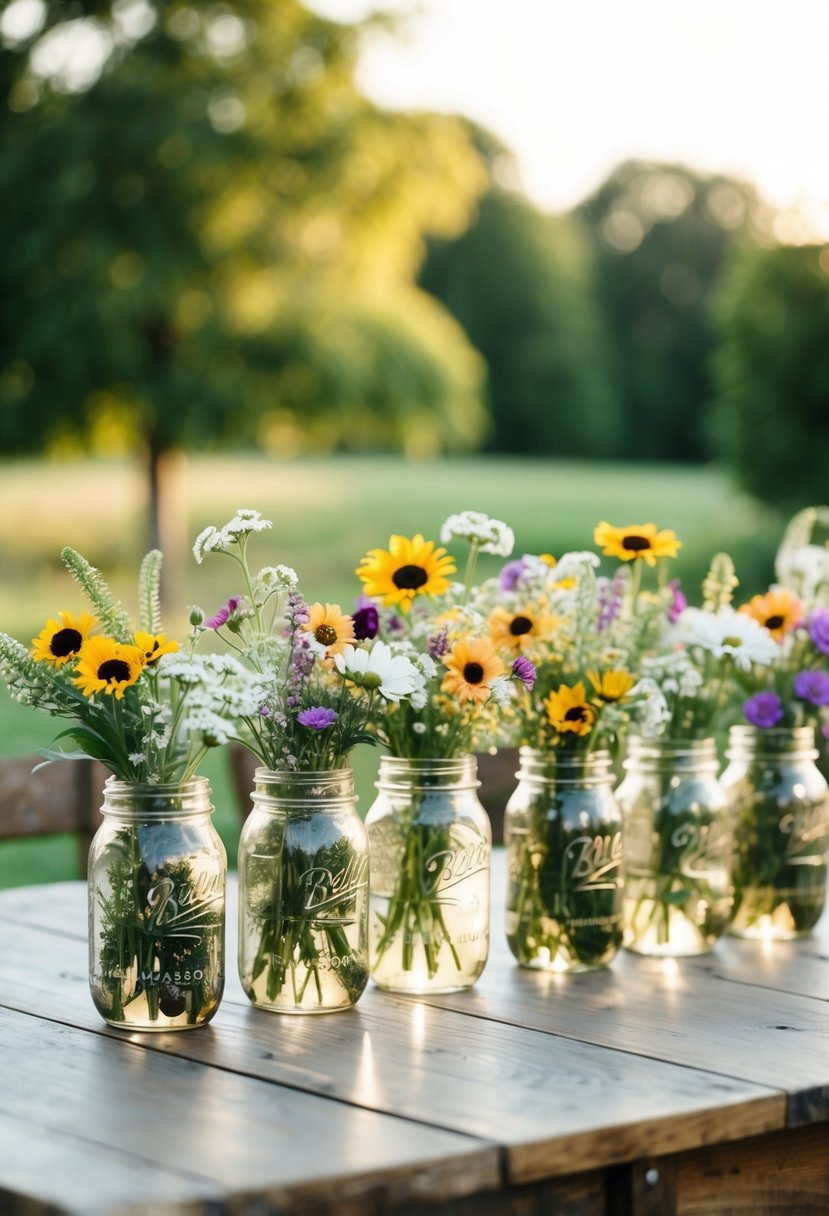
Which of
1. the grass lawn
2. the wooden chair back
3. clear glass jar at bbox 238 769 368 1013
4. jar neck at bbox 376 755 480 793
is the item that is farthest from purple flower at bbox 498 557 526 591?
the grass lawn

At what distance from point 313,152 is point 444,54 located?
141 inches

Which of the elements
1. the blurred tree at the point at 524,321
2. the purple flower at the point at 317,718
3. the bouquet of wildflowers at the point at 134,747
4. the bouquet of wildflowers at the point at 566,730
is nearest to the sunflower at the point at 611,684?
the bouquet of wildflowers at the point at 566,730

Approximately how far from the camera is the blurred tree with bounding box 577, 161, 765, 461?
92.9ft

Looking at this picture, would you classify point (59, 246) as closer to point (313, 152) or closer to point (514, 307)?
point (313, 152)

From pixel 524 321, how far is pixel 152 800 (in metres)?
28.4

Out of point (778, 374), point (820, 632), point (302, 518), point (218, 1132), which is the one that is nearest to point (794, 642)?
point (820, 632)

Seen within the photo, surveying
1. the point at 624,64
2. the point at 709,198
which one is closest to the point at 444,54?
the point at 624,64

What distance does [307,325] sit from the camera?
8023mm

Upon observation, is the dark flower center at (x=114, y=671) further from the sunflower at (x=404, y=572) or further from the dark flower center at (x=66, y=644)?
the sunflower at (x=404, y=572)

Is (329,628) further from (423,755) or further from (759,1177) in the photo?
(759,1177)

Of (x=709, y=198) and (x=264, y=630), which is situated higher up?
(x=709, y=198)

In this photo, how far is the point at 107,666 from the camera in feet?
4.82

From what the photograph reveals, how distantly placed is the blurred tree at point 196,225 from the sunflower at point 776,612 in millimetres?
5932

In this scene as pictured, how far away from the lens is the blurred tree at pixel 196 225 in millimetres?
7672
